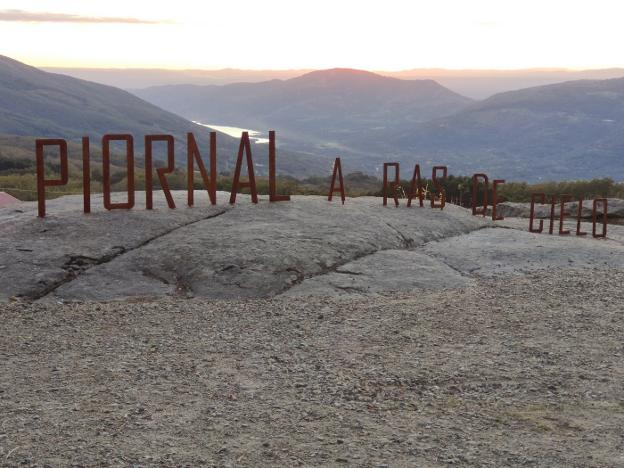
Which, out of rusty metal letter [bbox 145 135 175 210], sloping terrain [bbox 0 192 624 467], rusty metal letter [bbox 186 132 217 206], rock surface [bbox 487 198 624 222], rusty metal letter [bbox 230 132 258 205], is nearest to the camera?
sloping terrain [bbox 0 192 624 467]

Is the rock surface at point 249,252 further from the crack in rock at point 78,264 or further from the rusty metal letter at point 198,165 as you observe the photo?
the rusty metal letter at point 198,165

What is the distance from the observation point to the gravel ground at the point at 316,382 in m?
6.02

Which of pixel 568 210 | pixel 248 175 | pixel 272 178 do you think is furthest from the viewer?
pixel 568 210

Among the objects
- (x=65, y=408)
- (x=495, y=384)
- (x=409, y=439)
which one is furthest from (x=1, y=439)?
(x=495, y=384)

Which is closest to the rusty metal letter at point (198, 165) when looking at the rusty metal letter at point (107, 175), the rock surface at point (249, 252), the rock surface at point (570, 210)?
the rock surface at point (249, 252)

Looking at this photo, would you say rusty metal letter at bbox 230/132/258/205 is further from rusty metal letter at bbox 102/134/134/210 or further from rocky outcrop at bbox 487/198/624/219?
rocky outcrop at bbox 487/198/624/219

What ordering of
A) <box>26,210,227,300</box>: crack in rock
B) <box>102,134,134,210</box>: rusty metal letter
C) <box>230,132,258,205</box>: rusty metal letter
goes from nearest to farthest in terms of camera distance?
<box>26,210,227,300</box>: crack in rock
<box>102,134,134,210</box>: rusty metal letter
<box>230,132,258,205</box>: rusty metal letter

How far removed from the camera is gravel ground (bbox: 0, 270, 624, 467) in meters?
6.02

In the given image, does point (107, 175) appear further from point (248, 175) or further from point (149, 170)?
point (248, 175)

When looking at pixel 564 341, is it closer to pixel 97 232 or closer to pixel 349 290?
pixel 349 290

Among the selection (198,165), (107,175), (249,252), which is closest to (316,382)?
(249,252)

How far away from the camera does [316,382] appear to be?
7516mm

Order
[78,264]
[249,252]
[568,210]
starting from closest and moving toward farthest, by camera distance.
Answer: [78,264]
[249,252]
[568,210]

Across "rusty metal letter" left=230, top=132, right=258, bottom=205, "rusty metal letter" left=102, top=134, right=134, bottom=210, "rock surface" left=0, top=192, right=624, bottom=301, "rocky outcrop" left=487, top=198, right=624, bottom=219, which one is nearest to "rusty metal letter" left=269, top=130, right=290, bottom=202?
"rock surface" left=0, top=192, right=624, bottom=301
